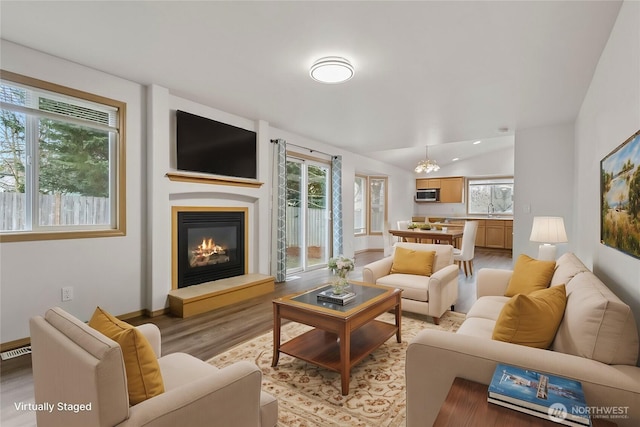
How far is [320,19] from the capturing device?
6.99 ft

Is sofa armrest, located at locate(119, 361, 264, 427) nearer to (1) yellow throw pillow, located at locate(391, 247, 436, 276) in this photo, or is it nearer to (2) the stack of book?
(2) the stack of book

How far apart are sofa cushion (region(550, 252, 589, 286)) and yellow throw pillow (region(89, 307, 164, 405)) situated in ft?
7.45

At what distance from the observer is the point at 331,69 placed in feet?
8.92

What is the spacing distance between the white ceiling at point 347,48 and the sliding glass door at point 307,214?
1.85 meters

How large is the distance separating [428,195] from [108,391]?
33.7ft

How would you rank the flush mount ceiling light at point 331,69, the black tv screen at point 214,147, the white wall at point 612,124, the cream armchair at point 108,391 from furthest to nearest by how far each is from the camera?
1. the black tv screen at point 214,147
2. the flush mount ceiling light at point 331,69
3. the white wall at point 612,124
4. the cream armchair at point 108,391

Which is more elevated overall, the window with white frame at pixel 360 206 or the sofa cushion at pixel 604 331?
the window with white frame at pixel 360 206

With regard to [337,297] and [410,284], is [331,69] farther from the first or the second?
[410,284]

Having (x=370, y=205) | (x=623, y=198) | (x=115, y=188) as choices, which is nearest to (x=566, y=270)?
(x=623, y=198)

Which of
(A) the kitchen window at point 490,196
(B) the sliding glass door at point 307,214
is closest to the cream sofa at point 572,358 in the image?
(B) the sliding glass door at point 307,214

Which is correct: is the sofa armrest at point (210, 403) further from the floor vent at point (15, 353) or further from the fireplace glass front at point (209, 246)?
the fireplace glass front at point (209, 246)

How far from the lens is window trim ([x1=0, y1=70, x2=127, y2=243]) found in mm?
2566

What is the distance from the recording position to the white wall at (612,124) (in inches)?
64.6

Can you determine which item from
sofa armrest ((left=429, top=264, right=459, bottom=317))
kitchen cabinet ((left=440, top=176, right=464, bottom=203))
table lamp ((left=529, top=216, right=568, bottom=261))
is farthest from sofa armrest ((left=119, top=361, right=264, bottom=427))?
kitchen cabinet ((left=440, top=176, right=464, bottom=203))
